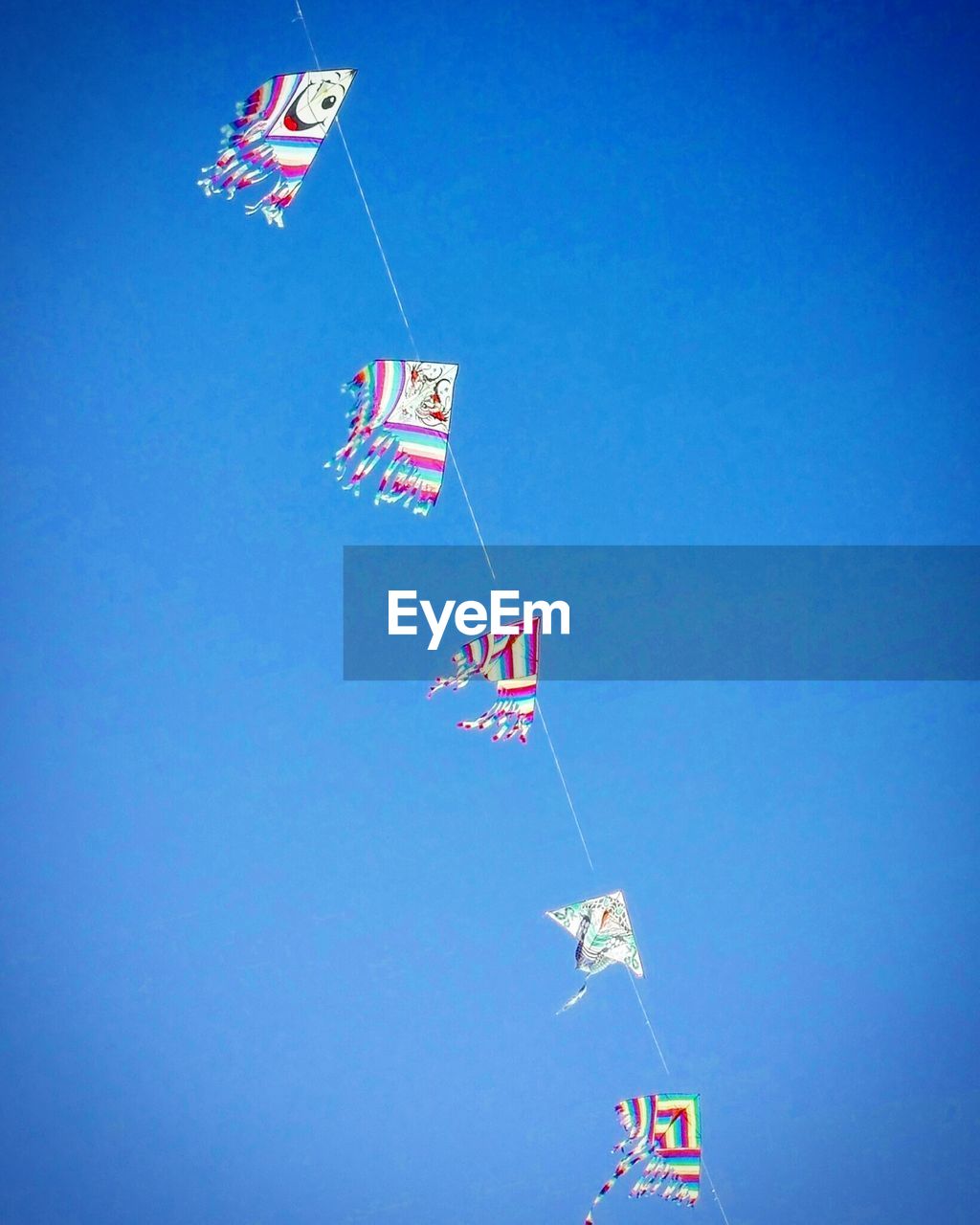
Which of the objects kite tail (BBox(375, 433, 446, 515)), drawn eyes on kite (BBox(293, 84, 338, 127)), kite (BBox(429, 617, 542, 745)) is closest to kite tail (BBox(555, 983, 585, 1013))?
kite (BBox(429, 617, 542, 745))

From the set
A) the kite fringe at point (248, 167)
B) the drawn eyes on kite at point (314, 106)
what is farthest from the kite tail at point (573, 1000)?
the drawn eyes on kite at point (314, 106)

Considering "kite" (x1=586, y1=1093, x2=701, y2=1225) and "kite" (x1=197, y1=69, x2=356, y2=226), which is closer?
"kite" (x1=197, y1=69, x2=356, y2=226)

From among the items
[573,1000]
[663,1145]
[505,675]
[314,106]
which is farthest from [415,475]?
[663,1145]

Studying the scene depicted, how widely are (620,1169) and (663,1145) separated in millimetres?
85

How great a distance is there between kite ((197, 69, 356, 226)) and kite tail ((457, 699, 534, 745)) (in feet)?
2.83

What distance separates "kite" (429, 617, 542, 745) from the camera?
199 cm

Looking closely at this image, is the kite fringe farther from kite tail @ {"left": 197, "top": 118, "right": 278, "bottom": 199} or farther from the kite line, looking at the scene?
the kite line

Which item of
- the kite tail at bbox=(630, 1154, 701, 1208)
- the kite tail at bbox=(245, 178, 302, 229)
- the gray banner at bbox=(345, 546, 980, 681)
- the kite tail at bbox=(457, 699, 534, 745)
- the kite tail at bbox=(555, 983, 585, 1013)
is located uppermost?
the kite tail at bbox=(245, 178, 302, 229)

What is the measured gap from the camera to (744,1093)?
2.09m

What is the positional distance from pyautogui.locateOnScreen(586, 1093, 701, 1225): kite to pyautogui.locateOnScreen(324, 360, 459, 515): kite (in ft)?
3.68

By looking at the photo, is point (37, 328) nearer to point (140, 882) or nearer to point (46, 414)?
point (46, 414)

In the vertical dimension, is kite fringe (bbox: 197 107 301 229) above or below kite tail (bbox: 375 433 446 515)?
above

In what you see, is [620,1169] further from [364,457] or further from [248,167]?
[248,167]

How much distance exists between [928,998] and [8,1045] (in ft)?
5.13
